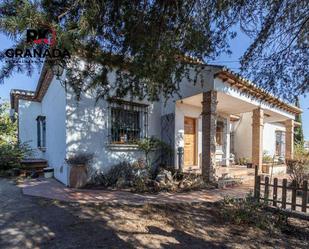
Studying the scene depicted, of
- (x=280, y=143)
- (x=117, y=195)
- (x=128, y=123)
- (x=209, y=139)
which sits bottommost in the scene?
(x=117, y=195)

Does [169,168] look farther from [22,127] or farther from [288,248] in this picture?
[22,127]

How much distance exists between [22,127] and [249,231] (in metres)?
13.2

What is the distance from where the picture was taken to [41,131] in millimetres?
12359

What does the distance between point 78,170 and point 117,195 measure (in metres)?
1.68

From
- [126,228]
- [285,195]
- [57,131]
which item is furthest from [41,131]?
[285,195]

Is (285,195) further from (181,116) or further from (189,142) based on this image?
(189,142)

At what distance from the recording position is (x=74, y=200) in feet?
19.3

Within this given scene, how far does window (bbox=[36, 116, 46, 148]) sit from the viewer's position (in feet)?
38.8

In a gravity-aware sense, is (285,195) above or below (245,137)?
below

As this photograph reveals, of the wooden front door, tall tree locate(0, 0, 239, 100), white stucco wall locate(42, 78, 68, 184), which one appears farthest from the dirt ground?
the wooden front door

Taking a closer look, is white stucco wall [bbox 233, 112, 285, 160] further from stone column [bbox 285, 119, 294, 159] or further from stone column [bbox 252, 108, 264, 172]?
stone column [bbox 252, 108, 264, 172]

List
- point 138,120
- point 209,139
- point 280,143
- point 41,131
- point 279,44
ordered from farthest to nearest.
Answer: point 280,143
point 41,131
point 138,120
point 209,139
point 279,44

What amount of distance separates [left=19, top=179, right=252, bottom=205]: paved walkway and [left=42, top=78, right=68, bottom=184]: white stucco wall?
891 millimetres

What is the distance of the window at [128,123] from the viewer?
8.67 m
